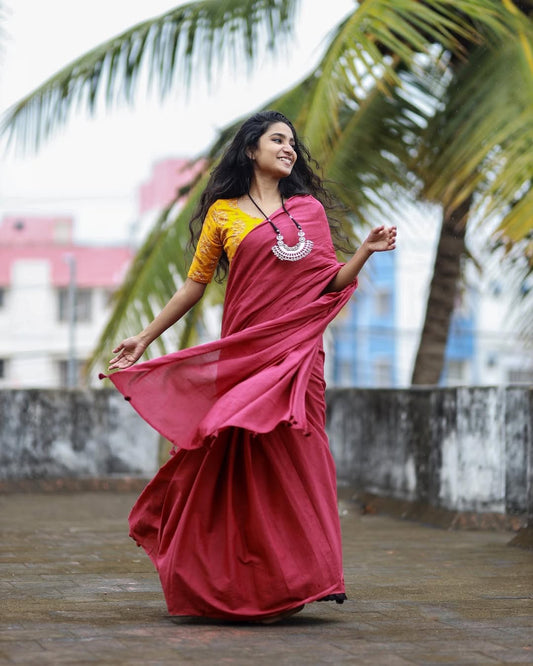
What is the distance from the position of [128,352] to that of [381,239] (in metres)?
1.03

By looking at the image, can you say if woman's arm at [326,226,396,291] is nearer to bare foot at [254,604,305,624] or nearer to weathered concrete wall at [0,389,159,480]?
bare foot at [254,604,305,624]

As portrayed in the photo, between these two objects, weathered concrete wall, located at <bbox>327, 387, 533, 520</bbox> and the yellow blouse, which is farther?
weathered concrete wall, located at <bbox>327, 387, 533, 520</bbox>

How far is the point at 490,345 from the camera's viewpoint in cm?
4975

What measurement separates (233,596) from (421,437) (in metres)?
4.67

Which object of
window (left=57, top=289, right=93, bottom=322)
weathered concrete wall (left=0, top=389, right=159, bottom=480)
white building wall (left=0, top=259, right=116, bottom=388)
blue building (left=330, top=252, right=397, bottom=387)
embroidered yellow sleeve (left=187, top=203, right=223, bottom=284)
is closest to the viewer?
embroidered yellow sleeve (left=187, top=203, right=223, bottom=284)

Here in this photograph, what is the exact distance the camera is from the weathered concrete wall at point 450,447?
8.12 m

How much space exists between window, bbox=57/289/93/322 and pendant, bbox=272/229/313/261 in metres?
43.8

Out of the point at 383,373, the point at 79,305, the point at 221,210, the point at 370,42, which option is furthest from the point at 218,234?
the point at 79,305

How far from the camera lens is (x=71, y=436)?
1176 centimetres

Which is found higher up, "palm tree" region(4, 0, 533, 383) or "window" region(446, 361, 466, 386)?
"palm tree" region(4, 0, 533, 383)

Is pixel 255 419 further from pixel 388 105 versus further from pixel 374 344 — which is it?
pixel 374 344

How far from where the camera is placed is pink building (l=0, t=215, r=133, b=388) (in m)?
47.5

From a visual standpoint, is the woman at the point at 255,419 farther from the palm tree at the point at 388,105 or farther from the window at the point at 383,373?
the window at the point at 383,373

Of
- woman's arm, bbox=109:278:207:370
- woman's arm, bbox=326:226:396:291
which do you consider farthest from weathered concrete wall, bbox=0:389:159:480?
woman's arm, bbox=326:226:396:291
